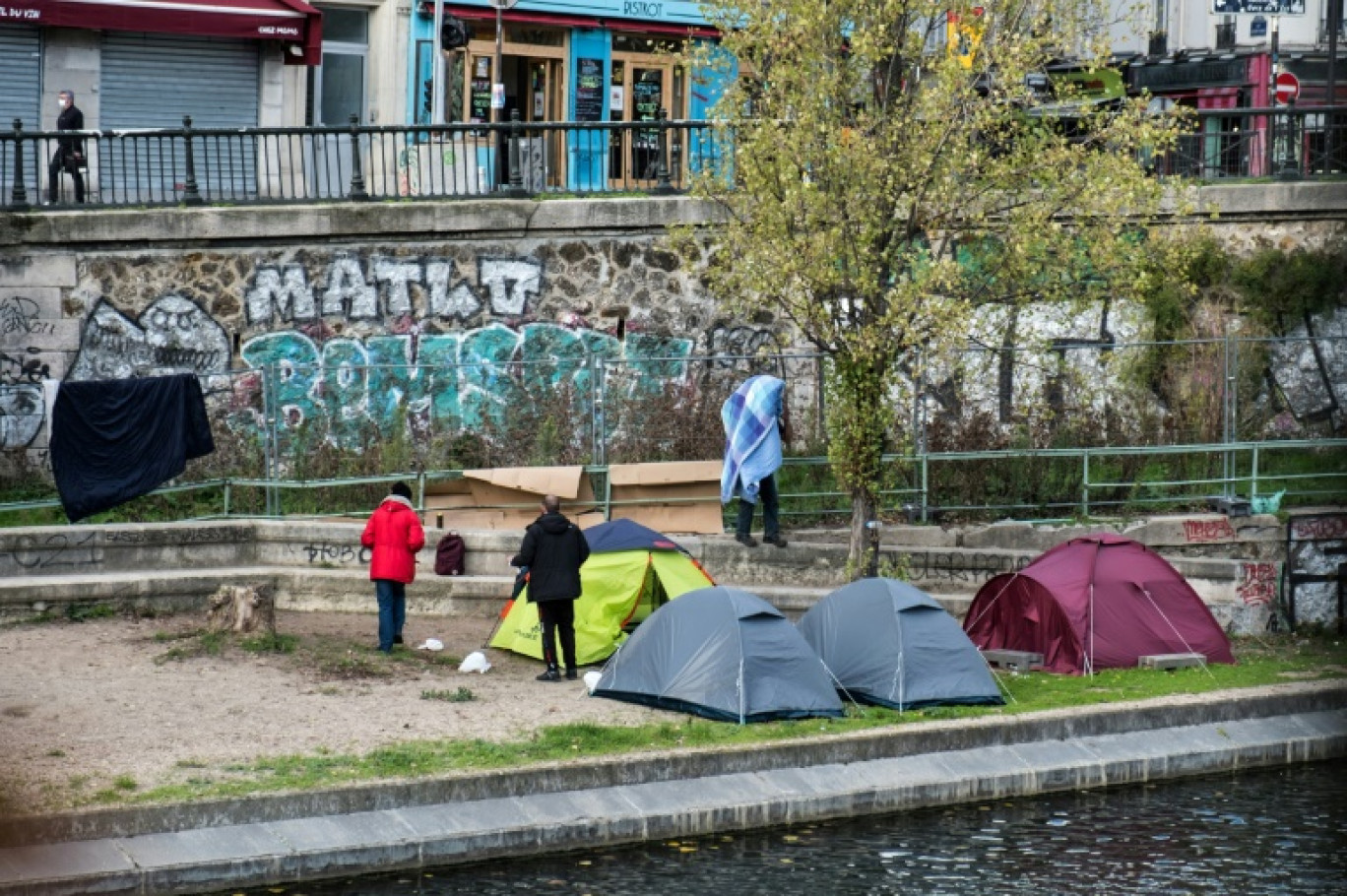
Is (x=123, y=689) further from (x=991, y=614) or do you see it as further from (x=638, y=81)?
(x=638, y=81)

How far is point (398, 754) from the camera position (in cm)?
1545

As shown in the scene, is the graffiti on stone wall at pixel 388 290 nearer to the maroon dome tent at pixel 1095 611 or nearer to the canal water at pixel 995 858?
the maroon dome tent at pixel 1095 611

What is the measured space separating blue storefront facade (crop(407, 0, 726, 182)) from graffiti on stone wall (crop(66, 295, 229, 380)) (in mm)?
9351

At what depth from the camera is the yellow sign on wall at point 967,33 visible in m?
20.0

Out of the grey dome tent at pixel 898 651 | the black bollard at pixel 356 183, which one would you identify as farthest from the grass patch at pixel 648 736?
the black bollard at pixel 356 183

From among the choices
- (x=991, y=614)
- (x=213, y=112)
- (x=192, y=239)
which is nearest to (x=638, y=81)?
(x=213, y=112)

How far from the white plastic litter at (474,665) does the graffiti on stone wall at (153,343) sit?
22.8ft

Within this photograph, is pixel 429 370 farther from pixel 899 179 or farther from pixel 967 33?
pixel 967 33

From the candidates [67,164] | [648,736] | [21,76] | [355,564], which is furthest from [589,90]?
[648,736]

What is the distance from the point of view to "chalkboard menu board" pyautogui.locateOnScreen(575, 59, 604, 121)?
118 feet

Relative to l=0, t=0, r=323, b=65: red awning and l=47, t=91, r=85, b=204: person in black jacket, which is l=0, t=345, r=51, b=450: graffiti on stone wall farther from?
l=0, t=0, r=323, b=65: red awning

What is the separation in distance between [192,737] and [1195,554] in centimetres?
1250

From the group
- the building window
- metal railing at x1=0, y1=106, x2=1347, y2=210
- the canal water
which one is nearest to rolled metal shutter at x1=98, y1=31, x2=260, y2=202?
metal railing at x1=0, y1=106, x2=1347, y2=210

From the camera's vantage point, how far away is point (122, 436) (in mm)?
23047
